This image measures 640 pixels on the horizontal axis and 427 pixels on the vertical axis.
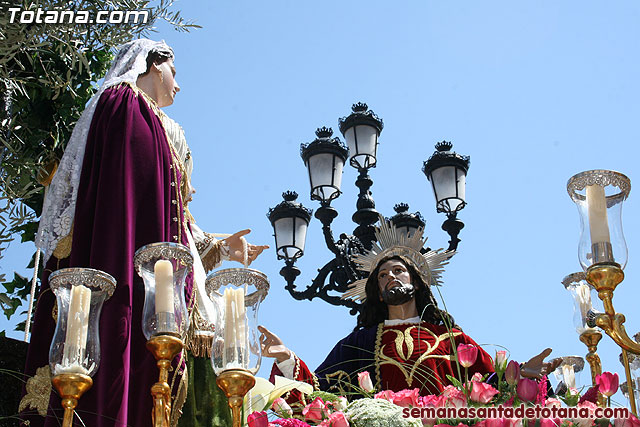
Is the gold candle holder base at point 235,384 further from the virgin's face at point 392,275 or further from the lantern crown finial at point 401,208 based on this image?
the lantern crown finial at point 401,208

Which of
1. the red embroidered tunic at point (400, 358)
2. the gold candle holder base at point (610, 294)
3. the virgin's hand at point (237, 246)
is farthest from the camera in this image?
the red embroidered tunic at point (400, 358)

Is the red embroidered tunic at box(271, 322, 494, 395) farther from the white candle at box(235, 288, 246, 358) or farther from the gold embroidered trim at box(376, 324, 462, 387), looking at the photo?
the white candle at box(235, 288, 246, 358)

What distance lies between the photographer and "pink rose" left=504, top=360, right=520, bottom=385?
12.8 ft

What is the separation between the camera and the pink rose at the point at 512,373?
3914 millimetres

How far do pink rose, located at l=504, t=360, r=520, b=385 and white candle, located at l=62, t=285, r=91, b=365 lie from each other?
5.49 feet

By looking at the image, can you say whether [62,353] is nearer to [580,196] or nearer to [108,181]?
[108,181]

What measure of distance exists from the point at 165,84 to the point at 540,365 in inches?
115

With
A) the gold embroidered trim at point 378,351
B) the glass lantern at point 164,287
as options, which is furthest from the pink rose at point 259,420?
the gold embroidered trim at point 378,351

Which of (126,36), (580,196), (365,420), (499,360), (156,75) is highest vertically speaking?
(126,36)

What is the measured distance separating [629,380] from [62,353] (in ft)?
7.93

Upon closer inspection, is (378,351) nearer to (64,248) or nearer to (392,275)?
(392,275)

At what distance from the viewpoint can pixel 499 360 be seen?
163 inches

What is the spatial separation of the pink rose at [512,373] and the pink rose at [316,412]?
28.5 inches

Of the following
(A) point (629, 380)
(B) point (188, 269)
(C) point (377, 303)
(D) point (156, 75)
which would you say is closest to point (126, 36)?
(D) point (156, 75)
